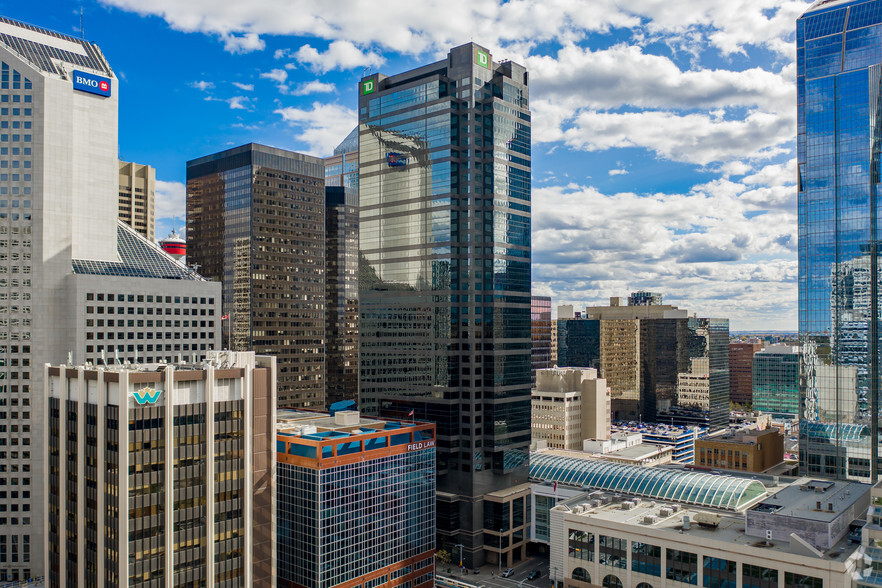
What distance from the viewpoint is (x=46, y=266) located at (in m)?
163

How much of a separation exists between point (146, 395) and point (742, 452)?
158 meters

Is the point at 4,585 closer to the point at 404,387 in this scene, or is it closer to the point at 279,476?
the point at 279,476

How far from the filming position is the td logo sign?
92.6 metres

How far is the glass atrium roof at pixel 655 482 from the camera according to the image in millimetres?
134500

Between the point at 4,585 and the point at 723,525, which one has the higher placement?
the point at 723,525

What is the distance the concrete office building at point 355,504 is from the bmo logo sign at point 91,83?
10189 cm

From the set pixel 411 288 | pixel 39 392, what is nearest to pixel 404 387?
pixel 411 288

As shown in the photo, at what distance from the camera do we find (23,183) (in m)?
163

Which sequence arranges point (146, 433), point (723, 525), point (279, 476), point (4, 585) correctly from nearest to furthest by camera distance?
point (146, 433) → point (723, 525) → point (279, 476) → point (4, 585)

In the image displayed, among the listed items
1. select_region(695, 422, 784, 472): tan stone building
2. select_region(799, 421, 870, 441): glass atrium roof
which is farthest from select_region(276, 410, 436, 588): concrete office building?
select_region(799, 421, 870, 441): glass atrium roof

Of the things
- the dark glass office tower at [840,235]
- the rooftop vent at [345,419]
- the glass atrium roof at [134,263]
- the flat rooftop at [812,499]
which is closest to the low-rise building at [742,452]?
the dark glass office tower at [840,235]

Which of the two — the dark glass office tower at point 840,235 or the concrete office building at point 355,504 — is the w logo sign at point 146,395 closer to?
the concrete office building at point 355,504

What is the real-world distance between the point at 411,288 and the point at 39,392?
94544 mm

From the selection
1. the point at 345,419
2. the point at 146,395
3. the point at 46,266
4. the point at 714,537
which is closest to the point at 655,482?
the point at 714,537
